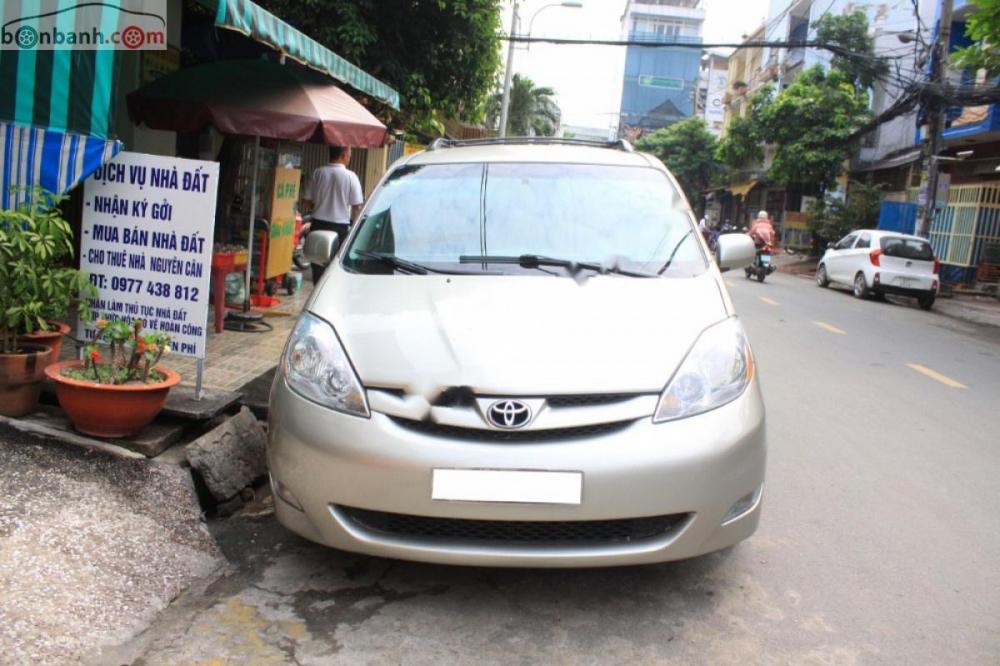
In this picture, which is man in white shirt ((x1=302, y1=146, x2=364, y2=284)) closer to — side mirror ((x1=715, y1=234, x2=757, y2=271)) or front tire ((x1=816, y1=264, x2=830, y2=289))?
side mirror ((x1=715, y1=234, x2=757, y2=271))

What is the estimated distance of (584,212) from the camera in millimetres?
3936

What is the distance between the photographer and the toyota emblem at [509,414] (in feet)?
8.77

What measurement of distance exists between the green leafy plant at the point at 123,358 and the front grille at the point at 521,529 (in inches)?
60.3

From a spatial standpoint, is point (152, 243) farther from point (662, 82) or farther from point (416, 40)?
point (662, 82)

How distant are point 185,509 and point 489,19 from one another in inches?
380

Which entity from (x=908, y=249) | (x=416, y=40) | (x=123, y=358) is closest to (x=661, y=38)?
(x=908, y=249)

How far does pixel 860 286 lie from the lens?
1745cm

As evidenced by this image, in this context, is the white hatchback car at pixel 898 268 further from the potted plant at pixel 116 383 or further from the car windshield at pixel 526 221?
the potted plant at pixel 116 383

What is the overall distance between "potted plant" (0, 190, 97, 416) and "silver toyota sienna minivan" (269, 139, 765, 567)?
4.77 ft

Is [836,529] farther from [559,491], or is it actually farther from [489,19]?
[489,19]

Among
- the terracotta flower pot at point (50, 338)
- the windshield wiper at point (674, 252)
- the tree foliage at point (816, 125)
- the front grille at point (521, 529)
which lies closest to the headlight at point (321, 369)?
the front grille at point (521, 529)

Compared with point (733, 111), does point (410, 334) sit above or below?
below

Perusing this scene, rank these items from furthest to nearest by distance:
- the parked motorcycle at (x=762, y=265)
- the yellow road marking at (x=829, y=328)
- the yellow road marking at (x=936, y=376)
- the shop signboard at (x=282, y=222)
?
the parked motorcycle at (x=762, y=265), the yellow road marking at (x=829, y=328), the shop signboard at (x=282, y=222), the yellow road marking at (x=936, y=376)

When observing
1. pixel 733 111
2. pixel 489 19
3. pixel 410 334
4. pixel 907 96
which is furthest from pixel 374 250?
pixel 733 111
